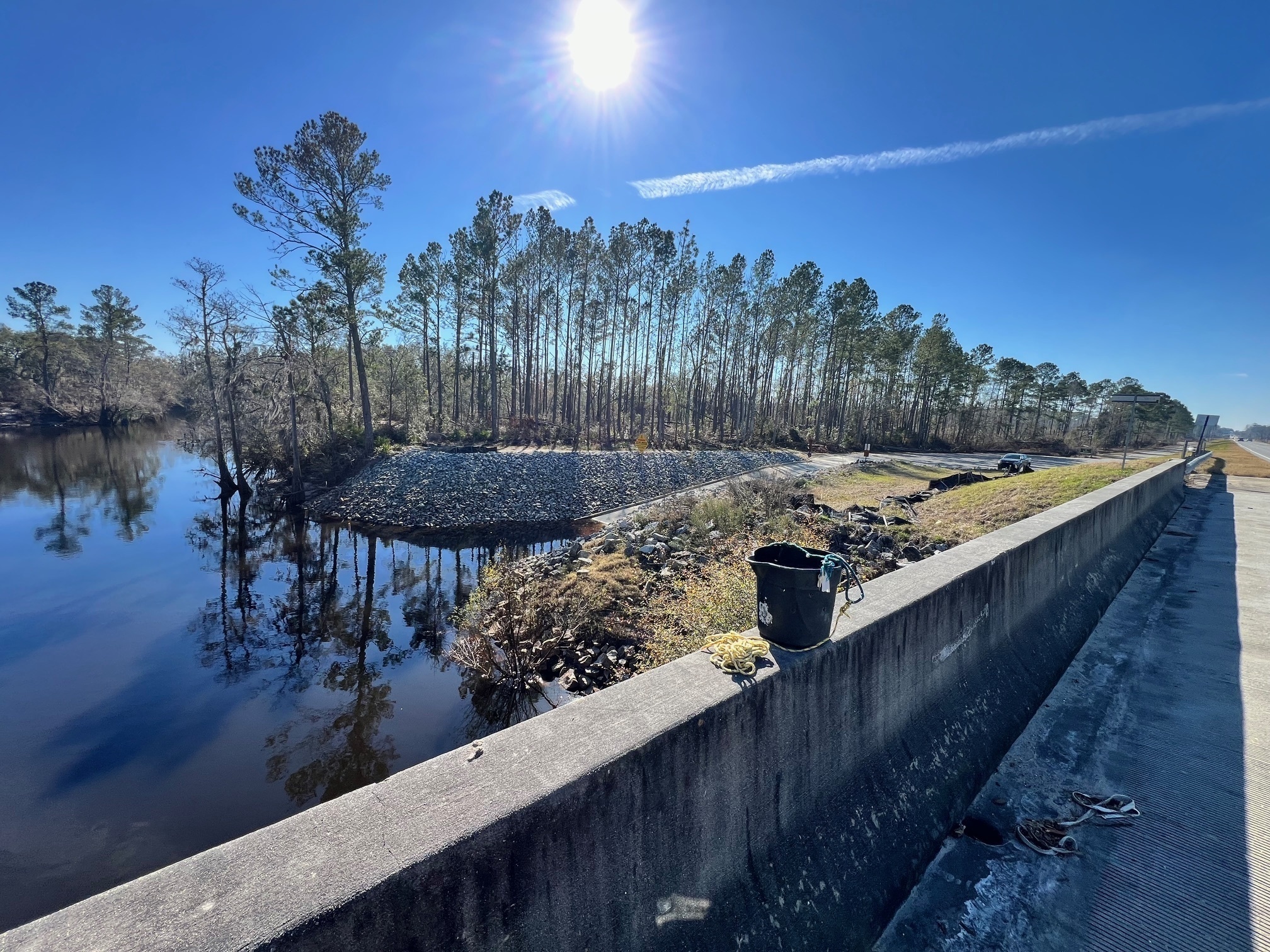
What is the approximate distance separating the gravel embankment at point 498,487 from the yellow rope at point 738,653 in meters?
16.7

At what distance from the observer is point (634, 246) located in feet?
108

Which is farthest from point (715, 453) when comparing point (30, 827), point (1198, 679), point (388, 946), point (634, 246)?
point (388, 946)

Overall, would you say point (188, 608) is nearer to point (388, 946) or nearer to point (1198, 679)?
point (388, 946)

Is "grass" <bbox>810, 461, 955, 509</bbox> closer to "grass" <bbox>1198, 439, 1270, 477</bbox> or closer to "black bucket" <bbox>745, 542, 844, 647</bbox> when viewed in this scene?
"grass" <bbox>1198, 439, 1270, 477</bbox>

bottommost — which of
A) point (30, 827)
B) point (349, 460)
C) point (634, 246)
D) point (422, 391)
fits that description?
point (30, 827)

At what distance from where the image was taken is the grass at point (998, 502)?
925 cm

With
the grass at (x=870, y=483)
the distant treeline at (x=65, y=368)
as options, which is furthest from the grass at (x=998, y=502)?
the distant treeline at (x=65, y=368)

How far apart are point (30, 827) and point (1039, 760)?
8.77 meters

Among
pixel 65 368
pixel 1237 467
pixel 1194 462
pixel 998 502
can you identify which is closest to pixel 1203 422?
pixel 1194 462

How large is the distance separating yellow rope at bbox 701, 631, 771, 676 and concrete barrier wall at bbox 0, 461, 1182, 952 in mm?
64

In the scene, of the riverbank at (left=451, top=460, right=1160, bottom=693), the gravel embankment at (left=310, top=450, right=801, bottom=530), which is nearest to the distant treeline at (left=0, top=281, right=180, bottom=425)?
the gravel embankment at (left=310, top=450, right=801, bottom=530)

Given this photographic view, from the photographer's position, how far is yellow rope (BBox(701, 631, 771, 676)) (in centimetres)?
239

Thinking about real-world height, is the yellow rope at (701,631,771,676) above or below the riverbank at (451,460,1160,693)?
above

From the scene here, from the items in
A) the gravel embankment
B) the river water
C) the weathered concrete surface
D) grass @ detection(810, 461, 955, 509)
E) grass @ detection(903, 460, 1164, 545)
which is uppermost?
grass @ detection(903, 460, 1164, 545)
